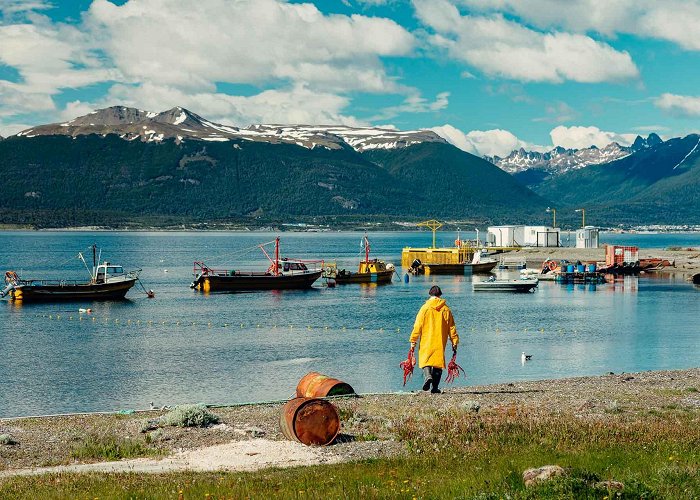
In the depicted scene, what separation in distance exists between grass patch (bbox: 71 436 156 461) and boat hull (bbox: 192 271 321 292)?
81.6 m

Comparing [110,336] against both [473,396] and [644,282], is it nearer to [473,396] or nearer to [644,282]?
[473,396]

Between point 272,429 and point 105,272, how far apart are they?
2897 inches

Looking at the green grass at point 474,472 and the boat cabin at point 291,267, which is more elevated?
the boat cabin at point 291,267

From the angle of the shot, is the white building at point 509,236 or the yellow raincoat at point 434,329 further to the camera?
the white building at point 509,236

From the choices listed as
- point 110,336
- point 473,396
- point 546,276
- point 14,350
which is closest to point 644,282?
point 546,276

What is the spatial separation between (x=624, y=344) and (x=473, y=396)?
31.6m

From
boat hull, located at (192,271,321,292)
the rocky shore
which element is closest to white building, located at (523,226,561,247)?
boat hull, located at (192,271,321,292)

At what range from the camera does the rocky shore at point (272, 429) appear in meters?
16.9

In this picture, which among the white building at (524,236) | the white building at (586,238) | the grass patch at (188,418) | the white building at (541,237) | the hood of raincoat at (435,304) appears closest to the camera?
the grass patch at (188,418)

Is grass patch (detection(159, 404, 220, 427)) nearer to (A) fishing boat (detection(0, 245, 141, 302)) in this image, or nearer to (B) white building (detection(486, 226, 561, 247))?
(A) fishing boat (detection(0, 245, 141, 302))

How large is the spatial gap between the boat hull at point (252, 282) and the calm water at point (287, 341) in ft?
11.0

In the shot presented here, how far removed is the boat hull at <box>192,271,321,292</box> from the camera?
101 meters

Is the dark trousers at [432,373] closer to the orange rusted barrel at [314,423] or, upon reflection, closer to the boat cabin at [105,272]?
the orange rusted barrel at [314,423]

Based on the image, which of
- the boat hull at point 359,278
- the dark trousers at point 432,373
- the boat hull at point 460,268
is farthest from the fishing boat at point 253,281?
the dark trousers at point 432,373
